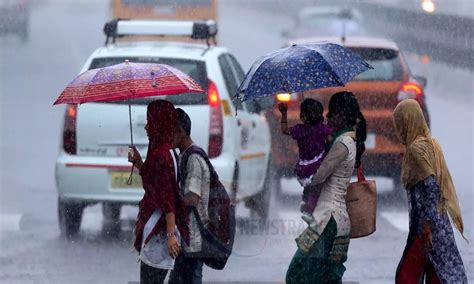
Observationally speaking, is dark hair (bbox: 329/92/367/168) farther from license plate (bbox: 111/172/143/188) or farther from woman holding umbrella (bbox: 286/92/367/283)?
license plate (bbox: 111/172/143/188)

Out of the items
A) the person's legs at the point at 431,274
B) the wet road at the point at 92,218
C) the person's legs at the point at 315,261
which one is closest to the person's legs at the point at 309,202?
the person's legs at the point at 315,261

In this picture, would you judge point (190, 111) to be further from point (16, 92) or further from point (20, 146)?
point (16, 92)

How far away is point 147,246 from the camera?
22.9 ft

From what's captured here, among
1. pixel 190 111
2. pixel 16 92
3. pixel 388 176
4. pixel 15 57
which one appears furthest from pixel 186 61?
pixel 15 57

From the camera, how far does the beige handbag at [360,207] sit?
293 inches

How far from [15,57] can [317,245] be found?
2431cm

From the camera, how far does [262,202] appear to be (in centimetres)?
1266

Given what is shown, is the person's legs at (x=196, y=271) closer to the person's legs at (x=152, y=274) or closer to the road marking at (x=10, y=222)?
the person's legs at (x=152, y=274)

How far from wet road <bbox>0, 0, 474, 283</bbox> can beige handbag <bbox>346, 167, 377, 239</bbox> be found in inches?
104

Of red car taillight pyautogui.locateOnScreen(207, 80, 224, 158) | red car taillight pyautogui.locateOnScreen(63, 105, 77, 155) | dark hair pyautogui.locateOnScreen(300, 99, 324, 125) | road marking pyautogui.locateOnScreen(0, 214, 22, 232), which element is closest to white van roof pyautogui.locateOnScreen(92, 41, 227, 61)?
red car taillight pyautogui.locateOnScreen(207, 80, 224, 158)

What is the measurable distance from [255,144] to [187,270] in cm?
504

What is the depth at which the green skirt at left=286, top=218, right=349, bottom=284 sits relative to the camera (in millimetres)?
7359

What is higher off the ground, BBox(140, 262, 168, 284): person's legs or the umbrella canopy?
the umbrella canopy

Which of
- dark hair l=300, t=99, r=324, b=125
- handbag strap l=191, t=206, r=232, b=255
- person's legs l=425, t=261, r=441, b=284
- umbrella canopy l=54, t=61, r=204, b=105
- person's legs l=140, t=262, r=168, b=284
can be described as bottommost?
person's legs l=425, t=261, r=441, b=284
